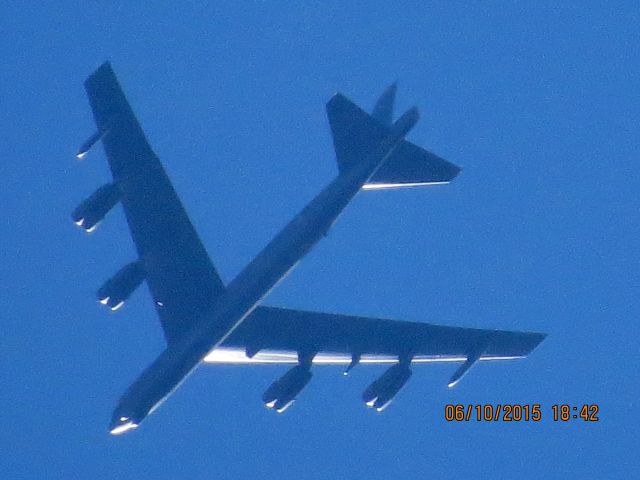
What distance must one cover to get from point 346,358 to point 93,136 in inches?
528

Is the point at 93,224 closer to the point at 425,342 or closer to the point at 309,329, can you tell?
the point at 309,329

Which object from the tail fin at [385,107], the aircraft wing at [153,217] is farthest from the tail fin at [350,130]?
the aircraft wing at [153,217]

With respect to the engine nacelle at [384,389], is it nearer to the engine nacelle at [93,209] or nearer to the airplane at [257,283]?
the airplane at [257,283]

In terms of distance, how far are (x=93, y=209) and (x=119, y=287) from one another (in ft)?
10.0

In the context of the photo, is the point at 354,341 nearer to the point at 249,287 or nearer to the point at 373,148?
the point at 249,287

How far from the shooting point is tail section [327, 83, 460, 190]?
3912 centimetres

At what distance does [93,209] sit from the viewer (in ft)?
121

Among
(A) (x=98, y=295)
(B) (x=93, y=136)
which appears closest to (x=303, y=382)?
(A) (x=98, y=295)

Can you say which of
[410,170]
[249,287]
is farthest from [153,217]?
[410,170]

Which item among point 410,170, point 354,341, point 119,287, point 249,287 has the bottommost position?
point 354,341

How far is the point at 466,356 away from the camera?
42281mm

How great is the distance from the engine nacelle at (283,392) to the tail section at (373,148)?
802cm

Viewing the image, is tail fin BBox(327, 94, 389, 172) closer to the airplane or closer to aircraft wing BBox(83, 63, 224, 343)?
the airplane

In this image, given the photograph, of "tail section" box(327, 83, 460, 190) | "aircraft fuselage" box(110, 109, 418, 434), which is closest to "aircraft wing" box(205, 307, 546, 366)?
"aircraft fuselage" box(110, 109, 418, 434)
